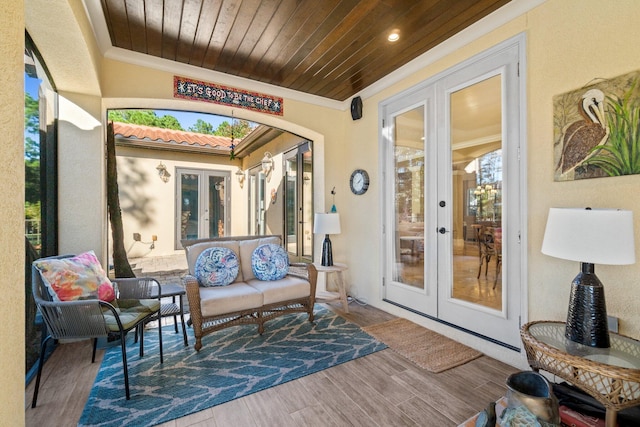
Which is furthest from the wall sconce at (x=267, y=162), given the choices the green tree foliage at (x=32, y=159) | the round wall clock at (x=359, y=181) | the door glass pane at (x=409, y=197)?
the green tree foliage at (x=32, y=159)

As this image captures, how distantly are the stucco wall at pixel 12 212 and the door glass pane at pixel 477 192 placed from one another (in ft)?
9.73

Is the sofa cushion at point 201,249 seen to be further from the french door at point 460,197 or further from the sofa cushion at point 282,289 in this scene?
the french door at point 460,197

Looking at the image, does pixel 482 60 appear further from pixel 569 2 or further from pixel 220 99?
pixel 220 99

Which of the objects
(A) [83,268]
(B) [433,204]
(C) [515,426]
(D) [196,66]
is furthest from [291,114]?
(C) [515,426]

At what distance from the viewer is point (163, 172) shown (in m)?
6.89

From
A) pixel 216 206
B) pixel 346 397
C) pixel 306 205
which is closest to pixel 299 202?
pixel 306 205

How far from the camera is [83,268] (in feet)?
7.13

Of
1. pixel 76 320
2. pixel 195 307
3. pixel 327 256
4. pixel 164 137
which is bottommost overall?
pixel 195 307

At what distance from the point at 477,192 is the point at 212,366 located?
2.79 meters

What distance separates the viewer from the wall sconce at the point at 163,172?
683 cm

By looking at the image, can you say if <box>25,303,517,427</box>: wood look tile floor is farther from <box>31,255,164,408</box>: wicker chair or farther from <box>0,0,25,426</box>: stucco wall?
<box>0,0,25,426</box>: stucco wall

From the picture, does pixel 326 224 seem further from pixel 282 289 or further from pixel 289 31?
pixel 289 31

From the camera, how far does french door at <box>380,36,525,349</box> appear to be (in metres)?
2.36

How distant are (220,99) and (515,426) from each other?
12.2 ft
